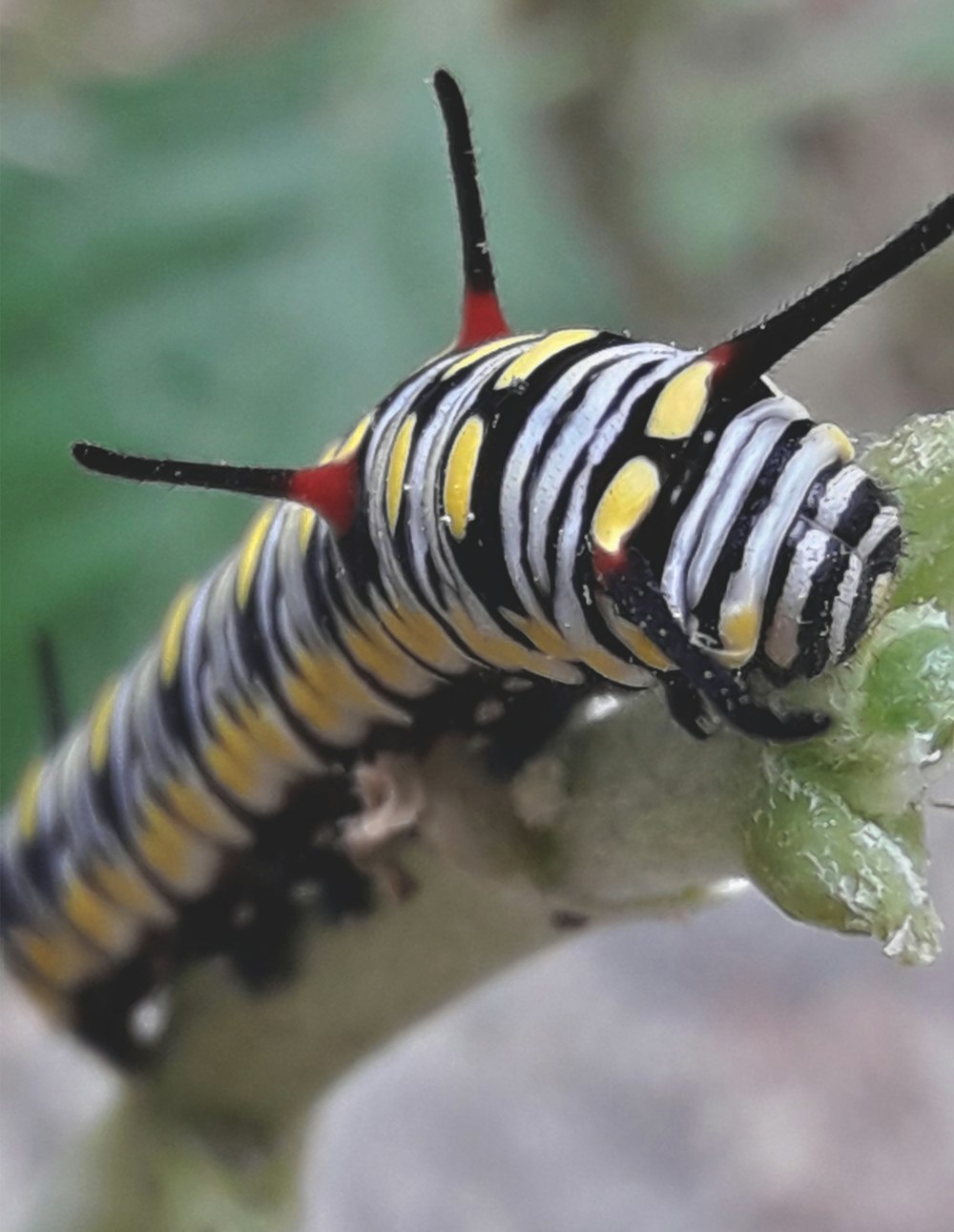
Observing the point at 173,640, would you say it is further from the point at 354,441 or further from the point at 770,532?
the point at 770,532

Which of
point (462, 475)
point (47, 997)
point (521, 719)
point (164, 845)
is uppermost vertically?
point (462, 475)

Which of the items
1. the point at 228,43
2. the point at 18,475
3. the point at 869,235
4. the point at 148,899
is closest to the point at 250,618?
the point at 148,899

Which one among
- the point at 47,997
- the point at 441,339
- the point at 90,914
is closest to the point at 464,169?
the point at 90,914

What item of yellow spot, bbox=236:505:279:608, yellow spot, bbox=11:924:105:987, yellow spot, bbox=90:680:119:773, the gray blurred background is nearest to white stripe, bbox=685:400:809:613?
yellow spot, bbox=236:505:279:608

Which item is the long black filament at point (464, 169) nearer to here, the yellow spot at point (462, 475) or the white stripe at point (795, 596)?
the yellow spot at point (462, 475)

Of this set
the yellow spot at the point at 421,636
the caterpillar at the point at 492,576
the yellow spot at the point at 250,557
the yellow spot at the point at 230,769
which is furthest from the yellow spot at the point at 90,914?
the yellow spot at the point at 421,636

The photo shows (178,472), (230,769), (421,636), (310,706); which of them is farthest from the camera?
(230,769)

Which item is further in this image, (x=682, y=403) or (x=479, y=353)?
(x=479, y=353)
